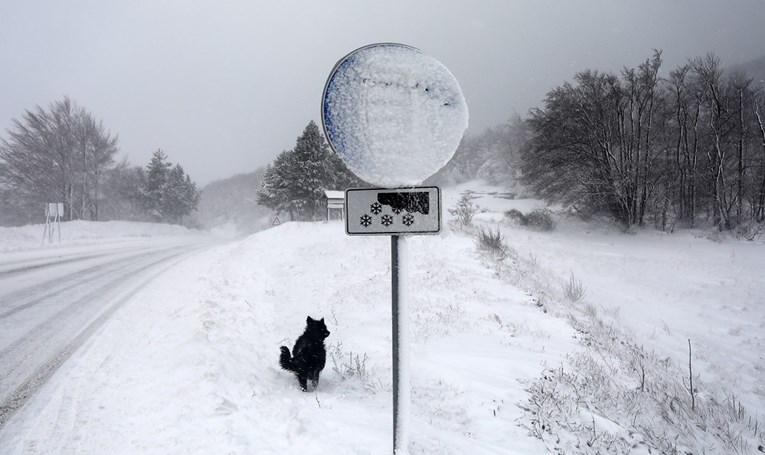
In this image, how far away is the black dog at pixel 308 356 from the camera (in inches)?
144

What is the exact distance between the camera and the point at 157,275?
32.7 ft

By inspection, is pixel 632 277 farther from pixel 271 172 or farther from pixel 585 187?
pixel 271 172

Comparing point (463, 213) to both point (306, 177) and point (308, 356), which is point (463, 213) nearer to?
point (308, 356)

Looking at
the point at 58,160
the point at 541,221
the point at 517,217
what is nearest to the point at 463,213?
the point at 541,221

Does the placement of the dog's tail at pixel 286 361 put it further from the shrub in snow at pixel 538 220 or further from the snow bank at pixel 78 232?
the shrub in snow at pixel 538 220

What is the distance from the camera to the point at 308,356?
3.65 m

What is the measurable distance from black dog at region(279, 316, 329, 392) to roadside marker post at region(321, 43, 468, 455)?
222cm

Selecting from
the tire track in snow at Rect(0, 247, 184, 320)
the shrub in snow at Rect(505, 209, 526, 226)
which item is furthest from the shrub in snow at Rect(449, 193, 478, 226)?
the tire track in snow at Rect(0, 247, 184, 320)

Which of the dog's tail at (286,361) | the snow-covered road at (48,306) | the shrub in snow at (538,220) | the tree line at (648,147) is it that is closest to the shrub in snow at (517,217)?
the shrub in snow at (538,220)

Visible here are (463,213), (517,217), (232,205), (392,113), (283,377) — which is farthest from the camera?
(232,205)

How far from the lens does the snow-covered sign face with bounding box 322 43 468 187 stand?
182cm

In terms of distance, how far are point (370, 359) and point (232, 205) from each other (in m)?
98.7

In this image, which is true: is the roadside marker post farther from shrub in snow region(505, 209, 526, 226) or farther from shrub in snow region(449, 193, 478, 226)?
shrub in snow region(505, 209, 526, 226)

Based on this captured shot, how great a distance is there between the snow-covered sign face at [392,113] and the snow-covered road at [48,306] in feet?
12.4
